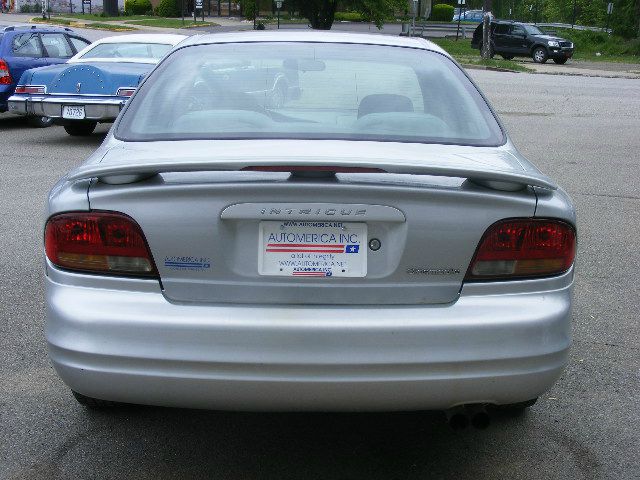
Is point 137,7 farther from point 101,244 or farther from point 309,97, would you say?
point 101,244

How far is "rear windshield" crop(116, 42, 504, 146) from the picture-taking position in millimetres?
3605

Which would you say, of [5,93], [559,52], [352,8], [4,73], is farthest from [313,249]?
[352,8]

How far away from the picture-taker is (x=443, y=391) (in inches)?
115

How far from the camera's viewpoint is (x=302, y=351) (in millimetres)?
2861

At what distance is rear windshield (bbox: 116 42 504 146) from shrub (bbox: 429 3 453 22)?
228 ft

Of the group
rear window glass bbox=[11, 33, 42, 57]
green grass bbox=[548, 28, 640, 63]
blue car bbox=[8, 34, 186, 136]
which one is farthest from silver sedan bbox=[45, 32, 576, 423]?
green grass bbox=[548, 28, 640, 63]

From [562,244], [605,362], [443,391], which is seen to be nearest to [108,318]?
[443,391]

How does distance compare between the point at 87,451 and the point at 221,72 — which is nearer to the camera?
the point at 87,451

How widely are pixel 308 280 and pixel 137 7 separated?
74179 millimetres

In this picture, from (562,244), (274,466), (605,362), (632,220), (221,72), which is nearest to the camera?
(562,244)

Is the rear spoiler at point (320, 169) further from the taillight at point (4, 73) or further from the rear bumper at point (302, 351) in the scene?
the taillight at point (4, 73)

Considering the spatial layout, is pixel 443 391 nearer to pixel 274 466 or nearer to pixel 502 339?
pixel 502 339

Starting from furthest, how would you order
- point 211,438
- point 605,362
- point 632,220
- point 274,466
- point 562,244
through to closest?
point 632,220 → point 605,362 → point 211,438 → point 274,466 → point 562,244

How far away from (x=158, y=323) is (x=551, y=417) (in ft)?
6.33
